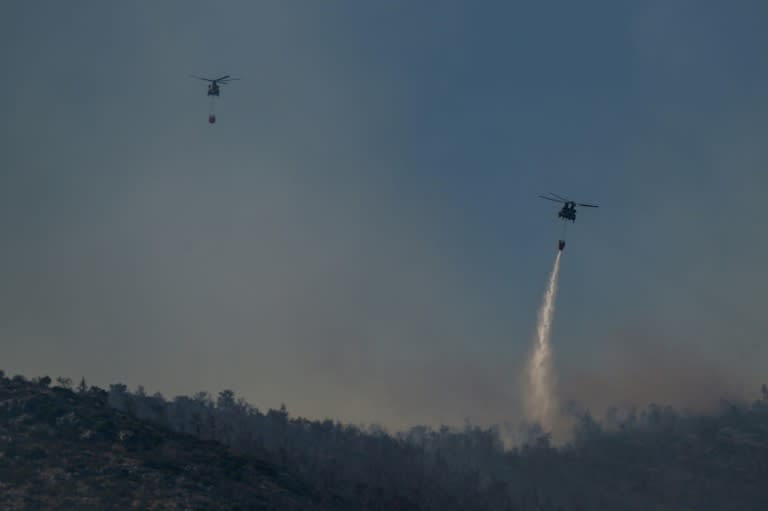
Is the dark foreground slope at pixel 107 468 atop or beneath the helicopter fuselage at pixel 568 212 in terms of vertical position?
beneath

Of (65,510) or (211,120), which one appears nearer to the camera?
(65,510)

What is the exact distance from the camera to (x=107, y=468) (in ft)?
538

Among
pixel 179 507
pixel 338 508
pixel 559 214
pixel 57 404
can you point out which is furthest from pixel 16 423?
pixel 559 214

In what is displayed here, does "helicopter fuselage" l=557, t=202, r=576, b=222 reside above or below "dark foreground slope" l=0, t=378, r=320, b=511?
above

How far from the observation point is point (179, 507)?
153125 millimetres

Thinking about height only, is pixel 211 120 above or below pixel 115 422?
above

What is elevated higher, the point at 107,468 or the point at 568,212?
the point at 568,212

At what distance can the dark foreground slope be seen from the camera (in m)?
152

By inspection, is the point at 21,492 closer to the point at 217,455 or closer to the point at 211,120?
the point at 217,455

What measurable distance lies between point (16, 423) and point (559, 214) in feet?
332

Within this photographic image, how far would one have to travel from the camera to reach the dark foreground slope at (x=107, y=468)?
5979 inches

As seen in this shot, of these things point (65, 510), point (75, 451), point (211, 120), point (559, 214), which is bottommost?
point (65, 510)

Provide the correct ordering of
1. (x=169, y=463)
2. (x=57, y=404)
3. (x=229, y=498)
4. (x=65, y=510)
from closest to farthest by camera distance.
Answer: (x=65, y=510)
(x=229, y=498)
(x=169, y=463)
(x=57, y=404)

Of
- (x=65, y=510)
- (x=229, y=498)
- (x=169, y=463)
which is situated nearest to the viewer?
(x=65, y=510)
